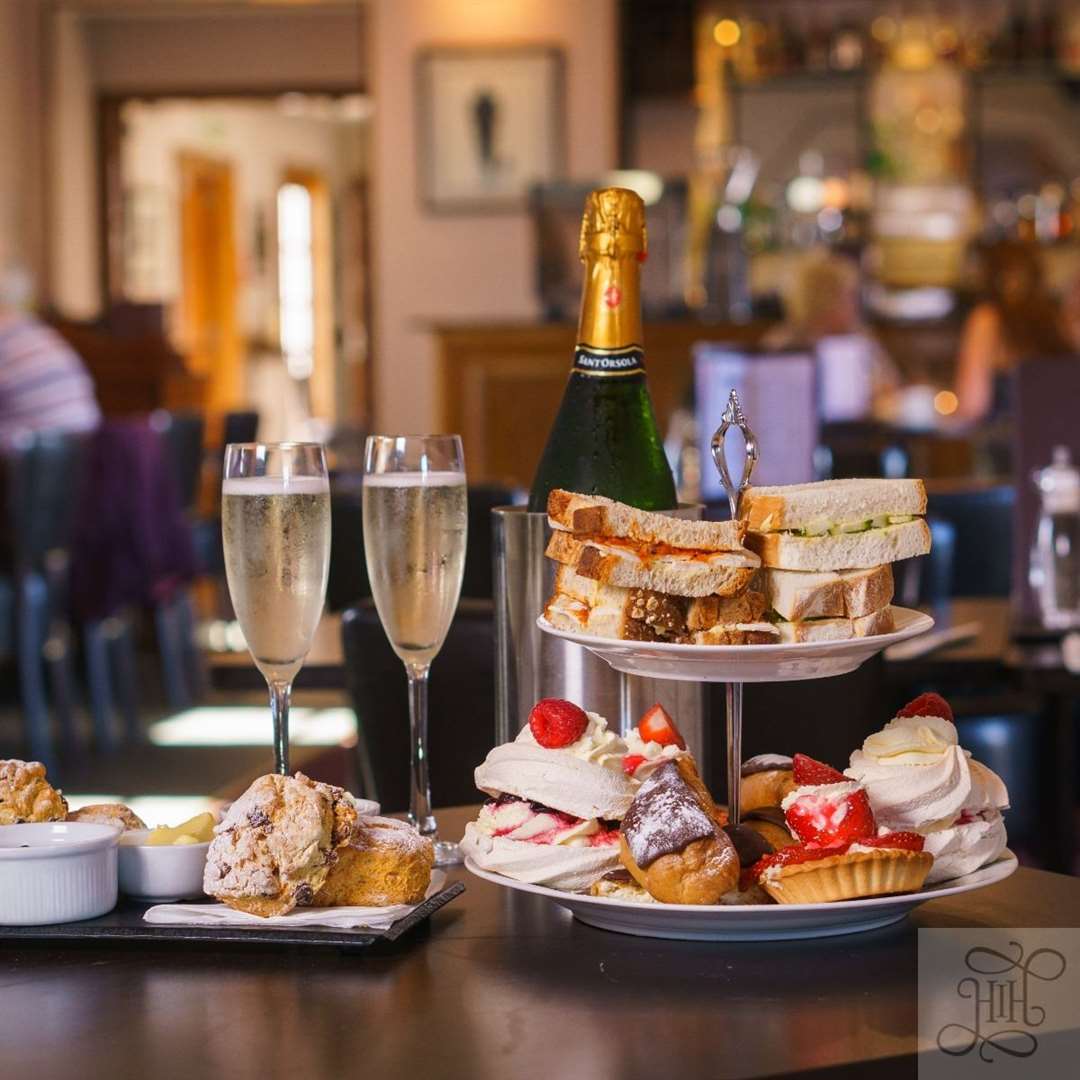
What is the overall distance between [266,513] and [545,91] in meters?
7.86

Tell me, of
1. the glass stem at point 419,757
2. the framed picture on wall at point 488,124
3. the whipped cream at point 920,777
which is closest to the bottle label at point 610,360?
the glass stem at point 419,757

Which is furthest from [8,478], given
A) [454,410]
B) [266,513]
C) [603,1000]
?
[603,1000]

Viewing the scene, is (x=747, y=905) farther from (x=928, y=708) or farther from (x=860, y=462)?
(x=860, y=462)

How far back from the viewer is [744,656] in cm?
89

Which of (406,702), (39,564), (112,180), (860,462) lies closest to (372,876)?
(406,702)

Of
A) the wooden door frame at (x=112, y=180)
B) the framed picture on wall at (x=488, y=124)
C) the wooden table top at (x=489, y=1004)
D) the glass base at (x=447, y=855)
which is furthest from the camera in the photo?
the wooden door frame at (x=112, y=180)

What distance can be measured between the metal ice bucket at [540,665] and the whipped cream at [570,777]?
5.7 inches

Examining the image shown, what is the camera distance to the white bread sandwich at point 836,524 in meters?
0.95

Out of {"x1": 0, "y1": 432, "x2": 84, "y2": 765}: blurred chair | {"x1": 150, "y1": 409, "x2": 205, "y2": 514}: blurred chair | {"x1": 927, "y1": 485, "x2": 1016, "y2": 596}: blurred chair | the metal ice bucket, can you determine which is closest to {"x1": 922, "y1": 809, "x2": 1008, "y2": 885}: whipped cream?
the metal ice bucket

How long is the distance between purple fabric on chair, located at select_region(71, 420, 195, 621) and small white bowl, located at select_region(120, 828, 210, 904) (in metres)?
4.69

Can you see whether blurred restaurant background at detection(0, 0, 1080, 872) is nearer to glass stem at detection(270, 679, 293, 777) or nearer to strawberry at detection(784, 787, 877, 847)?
glass stem at detection(270, 679, 293, 777)

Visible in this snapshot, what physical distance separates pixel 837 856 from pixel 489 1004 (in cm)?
18

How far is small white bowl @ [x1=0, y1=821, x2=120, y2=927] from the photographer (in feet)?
3.03

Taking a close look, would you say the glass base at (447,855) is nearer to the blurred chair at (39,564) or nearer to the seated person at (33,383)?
the blurred chair at (39,564)
